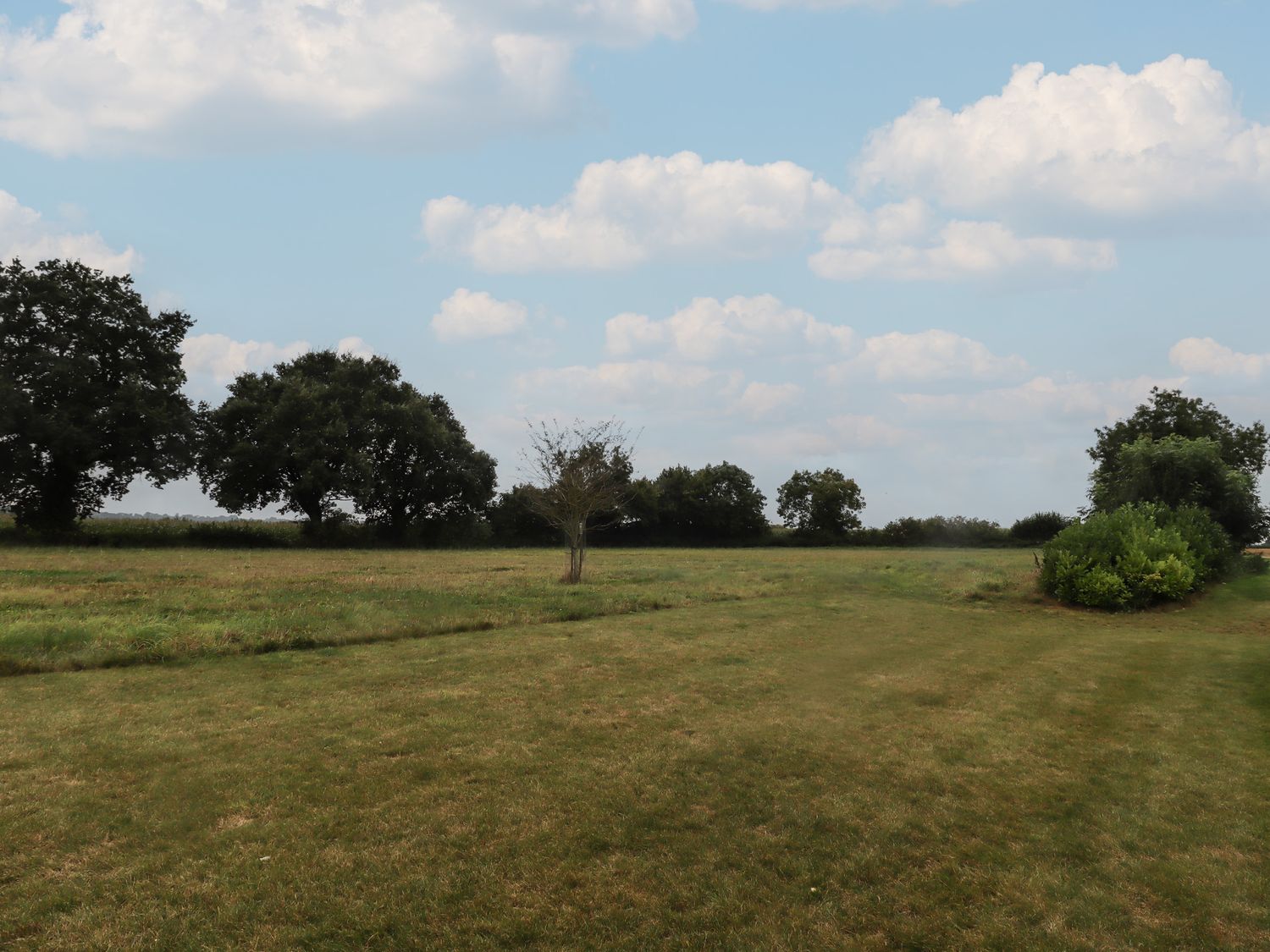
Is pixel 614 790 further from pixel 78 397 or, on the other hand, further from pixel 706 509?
pixel 706 509

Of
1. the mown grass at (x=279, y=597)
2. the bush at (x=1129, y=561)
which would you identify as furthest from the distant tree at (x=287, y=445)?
the bush at (x=1129, y=561)

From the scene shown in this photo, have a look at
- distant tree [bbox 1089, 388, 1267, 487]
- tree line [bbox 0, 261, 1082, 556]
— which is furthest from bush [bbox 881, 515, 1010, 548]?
distant tree [bbox 1089, 388, 1267, 487]

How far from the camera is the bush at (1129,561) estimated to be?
22562 mm

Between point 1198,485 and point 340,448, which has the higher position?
point 340,448

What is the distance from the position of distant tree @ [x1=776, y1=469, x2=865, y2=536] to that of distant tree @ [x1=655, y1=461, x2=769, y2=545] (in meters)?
4.42

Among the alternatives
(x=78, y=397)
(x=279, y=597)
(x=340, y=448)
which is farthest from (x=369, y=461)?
(x=279, y=597)

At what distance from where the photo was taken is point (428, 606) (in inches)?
695

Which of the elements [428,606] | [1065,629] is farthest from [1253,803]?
[428,606]

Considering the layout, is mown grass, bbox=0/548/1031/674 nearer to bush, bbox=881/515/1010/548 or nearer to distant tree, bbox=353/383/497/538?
distant tree, bbox=353/383/497/538

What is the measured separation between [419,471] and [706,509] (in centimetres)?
2791

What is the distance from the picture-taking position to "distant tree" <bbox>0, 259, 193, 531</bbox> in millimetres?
36969

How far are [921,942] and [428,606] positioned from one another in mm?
14577

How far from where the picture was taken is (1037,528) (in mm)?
63250

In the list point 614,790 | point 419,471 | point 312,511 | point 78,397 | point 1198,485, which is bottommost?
point 614,790
